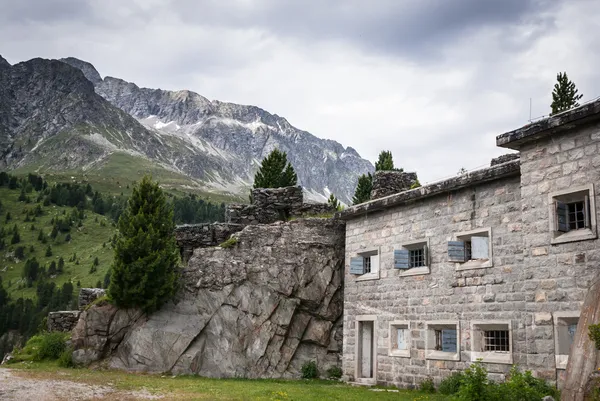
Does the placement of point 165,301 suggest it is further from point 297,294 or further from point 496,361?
point 496,361

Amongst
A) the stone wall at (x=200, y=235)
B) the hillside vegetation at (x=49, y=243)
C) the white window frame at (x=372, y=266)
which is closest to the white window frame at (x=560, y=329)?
the white window frame at (x=372, y=266)

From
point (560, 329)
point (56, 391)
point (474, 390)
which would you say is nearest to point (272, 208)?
point (56, 391)

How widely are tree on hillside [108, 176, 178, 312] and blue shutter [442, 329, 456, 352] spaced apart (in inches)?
404

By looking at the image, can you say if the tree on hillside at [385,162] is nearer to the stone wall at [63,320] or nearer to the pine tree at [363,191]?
the pine tree at [363,191]

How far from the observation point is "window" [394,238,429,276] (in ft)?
64.6

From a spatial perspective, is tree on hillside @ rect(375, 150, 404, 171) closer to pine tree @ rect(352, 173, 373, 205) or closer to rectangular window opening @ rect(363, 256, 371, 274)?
pine tree @ rect(352, 173, 373, 205)

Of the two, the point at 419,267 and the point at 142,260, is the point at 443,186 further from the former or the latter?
the point at 142,260

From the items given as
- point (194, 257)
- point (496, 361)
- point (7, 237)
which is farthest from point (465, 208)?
point (7, 237)

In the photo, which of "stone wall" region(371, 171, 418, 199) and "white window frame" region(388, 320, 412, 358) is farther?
"stone wall" region(371, 171, 418, 199)

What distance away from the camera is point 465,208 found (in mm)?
18109

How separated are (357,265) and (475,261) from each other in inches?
233

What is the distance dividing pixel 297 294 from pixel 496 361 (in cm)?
974

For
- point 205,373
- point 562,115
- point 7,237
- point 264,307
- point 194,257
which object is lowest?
point 205,373

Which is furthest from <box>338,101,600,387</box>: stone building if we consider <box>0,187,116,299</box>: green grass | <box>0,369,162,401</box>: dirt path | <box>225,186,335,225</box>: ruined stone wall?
<box>0,187,116,299</box>: green grass
